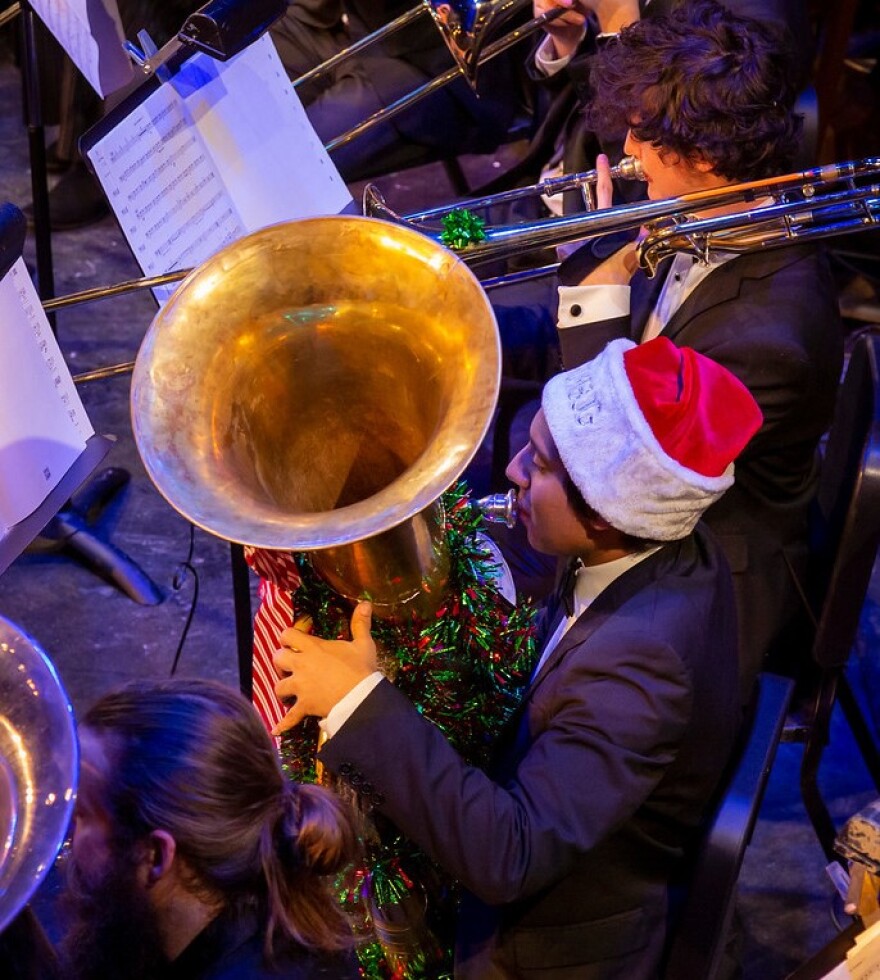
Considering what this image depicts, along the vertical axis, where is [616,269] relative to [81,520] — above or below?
above

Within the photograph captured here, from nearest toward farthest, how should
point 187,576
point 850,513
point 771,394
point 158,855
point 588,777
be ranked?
point 158,855, point 588,777, point 850,513, point 771,394, point 187,576

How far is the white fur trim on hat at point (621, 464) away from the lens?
1.68 m

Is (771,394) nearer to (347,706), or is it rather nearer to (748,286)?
(748,286)

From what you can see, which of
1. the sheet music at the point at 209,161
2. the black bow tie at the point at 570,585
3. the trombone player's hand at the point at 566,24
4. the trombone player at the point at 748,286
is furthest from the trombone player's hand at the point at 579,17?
the black bow tie at the point at 570,585

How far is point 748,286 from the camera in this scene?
2.50 metres

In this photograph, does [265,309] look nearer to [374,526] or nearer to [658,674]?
[374,526]

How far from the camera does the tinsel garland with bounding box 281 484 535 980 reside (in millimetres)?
1887

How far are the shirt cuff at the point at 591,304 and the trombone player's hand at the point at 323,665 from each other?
125 cm

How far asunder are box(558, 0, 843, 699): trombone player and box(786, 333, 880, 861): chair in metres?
0.06

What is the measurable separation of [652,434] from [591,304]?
→ 1144mm

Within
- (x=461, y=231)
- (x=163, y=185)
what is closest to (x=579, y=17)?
(x=461, y=231)

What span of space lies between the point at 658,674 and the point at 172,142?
136cm

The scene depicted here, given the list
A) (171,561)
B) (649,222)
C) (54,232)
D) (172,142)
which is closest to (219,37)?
(172,142)

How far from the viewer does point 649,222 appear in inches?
95.4
